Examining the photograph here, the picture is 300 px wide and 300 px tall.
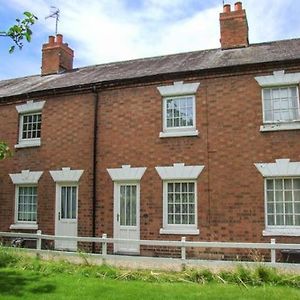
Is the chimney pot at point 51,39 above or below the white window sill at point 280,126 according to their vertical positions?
above

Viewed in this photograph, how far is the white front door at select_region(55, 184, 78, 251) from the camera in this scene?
1466 centimetres

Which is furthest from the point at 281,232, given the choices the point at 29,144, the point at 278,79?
the point at 29,144

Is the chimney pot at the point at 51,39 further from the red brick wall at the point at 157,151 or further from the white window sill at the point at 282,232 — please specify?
the white window sill at the point at 282,232

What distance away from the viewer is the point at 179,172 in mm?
13188

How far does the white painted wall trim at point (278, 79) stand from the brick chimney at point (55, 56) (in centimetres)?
974

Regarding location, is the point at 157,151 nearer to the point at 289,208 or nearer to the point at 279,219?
the point at 279,219

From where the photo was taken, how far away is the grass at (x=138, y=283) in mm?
8266

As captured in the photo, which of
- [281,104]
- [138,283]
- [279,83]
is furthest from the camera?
[281,104]

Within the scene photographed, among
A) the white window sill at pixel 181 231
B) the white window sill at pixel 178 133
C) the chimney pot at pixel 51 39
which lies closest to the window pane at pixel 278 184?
the white window sill at pixel 181 231

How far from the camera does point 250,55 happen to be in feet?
45.5

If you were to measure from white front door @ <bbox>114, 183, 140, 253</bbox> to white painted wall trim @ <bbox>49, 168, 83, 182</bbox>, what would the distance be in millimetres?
1512

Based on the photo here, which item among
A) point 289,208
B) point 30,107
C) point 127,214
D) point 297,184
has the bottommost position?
point 127,214

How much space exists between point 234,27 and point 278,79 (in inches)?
156

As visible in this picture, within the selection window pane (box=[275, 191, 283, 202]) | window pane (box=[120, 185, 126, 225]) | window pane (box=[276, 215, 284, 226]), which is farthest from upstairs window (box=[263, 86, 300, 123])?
window pane (box=[120, 185, 126, 225])
